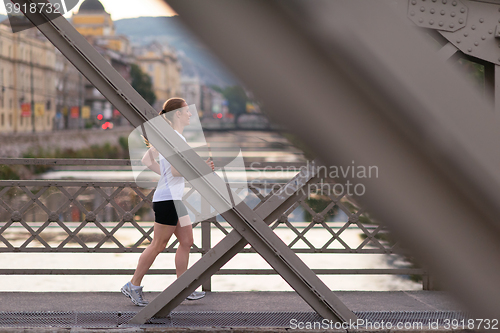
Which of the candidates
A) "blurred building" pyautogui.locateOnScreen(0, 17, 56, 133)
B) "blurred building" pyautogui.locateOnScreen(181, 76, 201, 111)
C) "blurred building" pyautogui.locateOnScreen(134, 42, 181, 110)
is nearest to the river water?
"blurred building" pyautogui.locateOnScreen(181, 76, 201, 111)

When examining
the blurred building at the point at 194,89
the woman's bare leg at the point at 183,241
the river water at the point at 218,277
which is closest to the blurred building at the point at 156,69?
the river water at the point at 218,277

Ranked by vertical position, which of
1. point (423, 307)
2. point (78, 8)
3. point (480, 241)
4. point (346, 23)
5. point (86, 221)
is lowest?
point (423, 307)

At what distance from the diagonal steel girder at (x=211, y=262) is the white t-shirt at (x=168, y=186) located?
0.75 m

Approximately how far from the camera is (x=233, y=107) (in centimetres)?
65

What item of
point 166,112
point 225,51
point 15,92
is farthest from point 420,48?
point 15,92

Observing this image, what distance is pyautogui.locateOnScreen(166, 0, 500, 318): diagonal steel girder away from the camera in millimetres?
479

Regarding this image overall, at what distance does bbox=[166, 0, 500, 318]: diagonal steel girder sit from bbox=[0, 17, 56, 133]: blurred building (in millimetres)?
53768

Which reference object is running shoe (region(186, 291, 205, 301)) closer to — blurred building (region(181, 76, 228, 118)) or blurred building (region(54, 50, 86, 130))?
blurred building (region(181, 76, 228, 118))

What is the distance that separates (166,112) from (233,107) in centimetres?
308

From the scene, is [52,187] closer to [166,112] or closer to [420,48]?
[166,112]

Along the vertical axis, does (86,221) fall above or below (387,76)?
below

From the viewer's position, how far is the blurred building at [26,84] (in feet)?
169

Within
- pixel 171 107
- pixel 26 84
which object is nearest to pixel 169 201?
pixel 171 107

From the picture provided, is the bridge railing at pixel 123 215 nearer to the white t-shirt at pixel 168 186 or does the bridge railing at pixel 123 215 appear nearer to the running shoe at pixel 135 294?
the running shoe at pixel 135 294
